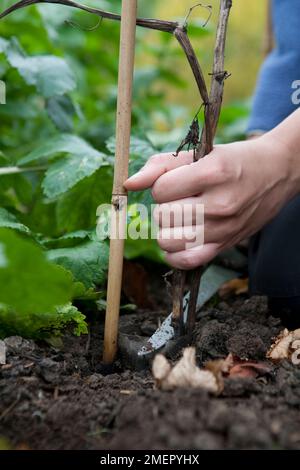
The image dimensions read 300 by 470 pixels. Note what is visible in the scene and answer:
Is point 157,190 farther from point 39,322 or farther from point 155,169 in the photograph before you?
point 39,322

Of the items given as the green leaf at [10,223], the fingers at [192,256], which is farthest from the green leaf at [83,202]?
the fingers at [192,256]

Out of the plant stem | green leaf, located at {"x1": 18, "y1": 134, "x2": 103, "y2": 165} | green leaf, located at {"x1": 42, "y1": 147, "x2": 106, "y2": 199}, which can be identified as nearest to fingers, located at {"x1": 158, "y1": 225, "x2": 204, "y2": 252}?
the plant stem

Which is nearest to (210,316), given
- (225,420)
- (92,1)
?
(225,420)

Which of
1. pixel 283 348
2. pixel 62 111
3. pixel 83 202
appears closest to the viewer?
pixel 283 348

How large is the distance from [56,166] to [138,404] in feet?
2.63

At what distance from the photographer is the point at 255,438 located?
78cm

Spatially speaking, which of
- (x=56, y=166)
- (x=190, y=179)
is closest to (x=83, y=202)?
(x=56, y=166)

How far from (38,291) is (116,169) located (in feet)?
1.06

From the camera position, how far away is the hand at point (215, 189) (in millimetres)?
1037

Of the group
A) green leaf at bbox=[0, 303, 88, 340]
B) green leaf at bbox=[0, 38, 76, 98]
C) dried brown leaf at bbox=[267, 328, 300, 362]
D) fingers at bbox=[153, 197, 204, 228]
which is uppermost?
green leaf at bbox=[0, 38, 76, 98]

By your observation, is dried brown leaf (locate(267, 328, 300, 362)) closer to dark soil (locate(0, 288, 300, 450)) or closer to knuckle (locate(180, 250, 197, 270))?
dark soil (locate(0, 288, 300, 450))

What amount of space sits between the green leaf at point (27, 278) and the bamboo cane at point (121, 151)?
0.85ft

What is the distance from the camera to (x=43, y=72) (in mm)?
1690

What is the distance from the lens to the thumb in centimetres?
108
